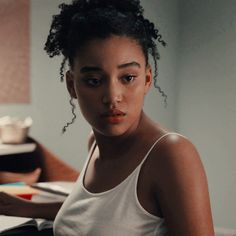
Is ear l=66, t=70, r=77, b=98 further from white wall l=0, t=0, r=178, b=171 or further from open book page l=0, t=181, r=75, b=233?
white wall l=0, t=0, r=178, b=171

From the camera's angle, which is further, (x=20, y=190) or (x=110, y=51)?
(x=20, y=190)

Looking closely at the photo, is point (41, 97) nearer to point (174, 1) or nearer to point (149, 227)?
point (174, 1)

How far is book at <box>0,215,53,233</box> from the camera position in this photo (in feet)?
3.54

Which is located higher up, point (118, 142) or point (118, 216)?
point (118, 142)

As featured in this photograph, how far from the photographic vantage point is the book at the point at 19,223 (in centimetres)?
108

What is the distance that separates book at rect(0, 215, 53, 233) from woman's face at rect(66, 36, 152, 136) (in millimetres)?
416

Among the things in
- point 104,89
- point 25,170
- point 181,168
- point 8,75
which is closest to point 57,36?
point 104,89

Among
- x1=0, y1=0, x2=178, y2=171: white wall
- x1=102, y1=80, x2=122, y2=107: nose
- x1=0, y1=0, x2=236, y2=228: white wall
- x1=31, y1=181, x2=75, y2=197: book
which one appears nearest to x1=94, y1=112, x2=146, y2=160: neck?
x1=102, y1=80, x2=122, y2=107: nose

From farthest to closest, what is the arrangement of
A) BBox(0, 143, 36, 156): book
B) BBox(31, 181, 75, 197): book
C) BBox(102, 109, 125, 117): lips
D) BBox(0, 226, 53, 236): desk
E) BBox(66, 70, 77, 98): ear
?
BBox(0, 143, 36, 156): book, BBox(31, 181, 75, 197): book, BBox(0, 226, 53, 236): desk, BBox(66, 70, 77, 98): ear, BBox(102, 109, 125, 117): lips

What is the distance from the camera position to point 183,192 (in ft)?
2.22

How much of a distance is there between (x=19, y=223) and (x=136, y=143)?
1.49 ft

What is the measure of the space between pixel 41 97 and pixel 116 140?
129cm

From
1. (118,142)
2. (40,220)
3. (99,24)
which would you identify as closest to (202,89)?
(40,220)

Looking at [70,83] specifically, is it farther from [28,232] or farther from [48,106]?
[48,106]
